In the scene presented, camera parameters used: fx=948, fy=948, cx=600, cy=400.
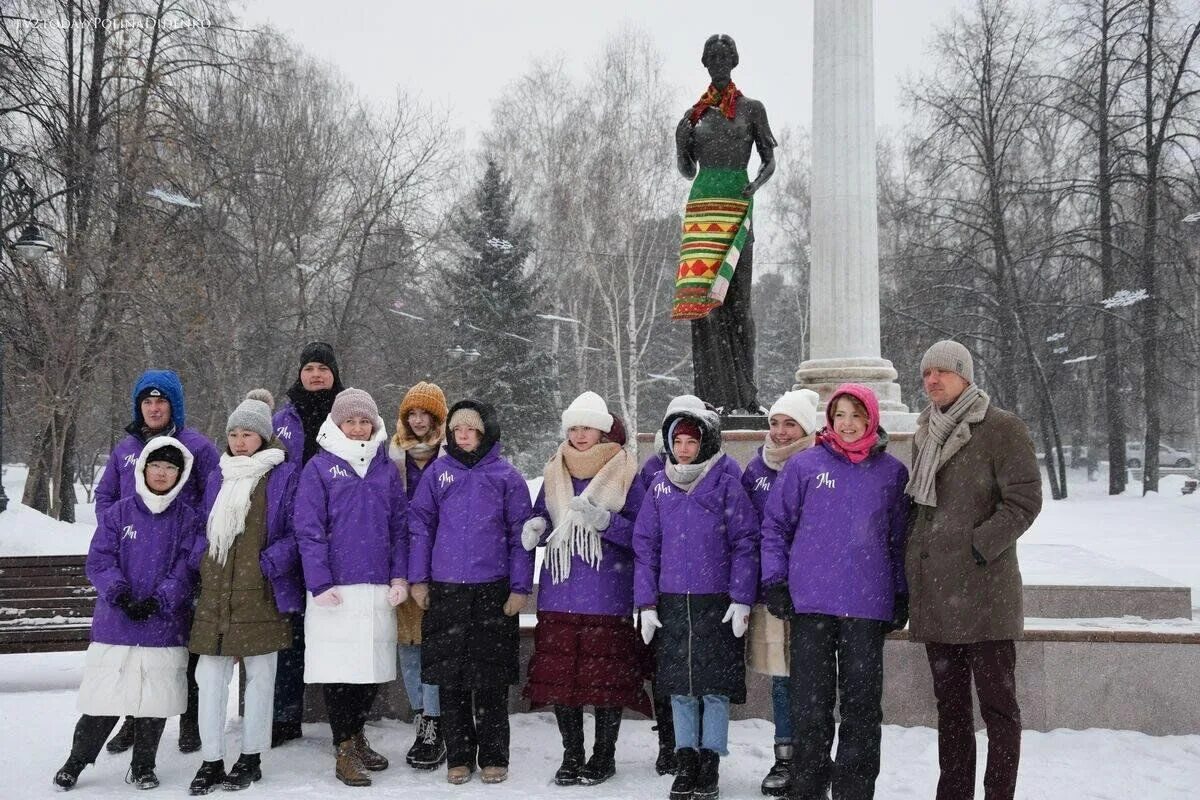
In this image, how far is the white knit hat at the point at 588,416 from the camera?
15.1ft

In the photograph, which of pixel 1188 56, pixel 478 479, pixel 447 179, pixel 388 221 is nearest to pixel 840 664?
pixel 478 479

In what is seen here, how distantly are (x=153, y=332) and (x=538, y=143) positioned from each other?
45.0 feet

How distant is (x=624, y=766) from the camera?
15.2ft

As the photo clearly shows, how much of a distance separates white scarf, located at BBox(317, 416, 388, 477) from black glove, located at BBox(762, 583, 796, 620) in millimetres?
1993

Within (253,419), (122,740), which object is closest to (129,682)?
(122,740)

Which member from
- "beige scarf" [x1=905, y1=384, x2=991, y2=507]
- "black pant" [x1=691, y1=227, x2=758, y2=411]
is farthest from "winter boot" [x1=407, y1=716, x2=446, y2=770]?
"black pant" [x1=691, y1=227, x2=758, y2=411]

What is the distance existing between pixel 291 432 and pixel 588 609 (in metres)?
1.87

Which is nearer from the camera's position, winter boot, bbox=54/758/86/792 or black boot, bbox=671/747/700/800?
black boot, bbox=671/747/700/800

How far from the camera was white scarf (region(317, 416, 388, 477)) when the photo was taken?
4.53 m

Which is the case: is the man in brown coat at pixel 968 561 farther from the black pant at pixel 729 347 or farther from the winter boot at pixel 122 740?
the winter boot at pixel 122 740

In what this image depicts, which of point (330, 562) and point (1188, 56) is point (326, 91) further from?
point (330, 562)

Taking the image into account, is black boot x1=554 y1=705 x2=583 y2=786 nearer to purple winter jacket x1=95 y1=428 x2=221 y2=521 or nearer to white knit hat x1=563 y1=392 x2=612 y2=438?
white knit hat x1=563 y1=392 x2=612 y2=438

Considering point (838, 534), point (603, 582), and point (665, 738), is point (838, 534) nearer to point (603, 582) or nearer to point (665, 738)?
point (603, 582)

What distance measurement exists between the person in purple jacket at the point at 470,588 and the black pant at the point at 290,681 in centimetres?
85
